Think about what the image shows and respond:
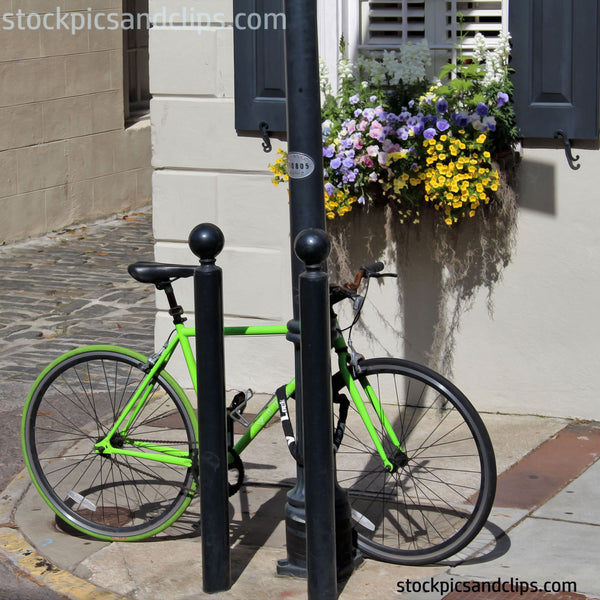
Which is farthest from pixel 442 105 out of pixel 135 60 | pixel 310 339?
pixel 135 60

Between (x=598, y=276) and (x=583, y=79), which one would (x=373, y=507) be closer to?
(x=598, y=276)

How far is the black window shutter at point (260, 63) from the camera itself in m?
5.95

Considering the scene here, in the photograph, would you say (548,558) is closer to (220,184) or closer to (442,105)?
(442,105)

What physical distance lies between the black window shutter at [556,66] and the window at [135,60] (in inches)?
277

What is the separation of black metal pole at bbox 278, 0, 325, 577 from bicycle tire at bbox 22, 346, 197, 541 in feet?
2.13

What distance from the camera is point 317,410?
3.81 metres

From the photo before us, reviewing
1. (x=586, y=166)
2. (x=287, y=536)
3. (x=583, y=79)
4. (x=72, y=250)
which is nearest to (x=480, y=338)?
(x=586, y=166)

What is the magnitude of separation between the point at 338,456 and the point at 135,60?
7878mm

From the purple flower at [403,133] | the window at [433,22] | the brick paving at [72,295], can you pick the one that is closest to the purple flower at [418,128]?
the purple flower at [403,133]

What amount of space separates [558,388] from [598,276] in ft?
2.02

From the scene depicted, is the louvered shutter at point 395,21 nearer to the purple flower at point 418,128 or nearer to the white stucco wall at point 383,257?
the white stucco wall at point 383,257

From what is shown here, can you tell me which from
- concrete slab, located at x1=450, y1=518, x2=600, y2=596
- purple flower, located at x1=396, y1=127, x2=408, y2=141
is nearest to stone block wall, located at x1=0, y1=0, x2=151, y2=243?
purple flower, located at x1=396, y1=127, x2=408, y2=141

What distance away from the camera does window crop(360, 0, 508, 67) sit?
5.86 m

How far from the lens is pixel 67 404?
20.7 feet
